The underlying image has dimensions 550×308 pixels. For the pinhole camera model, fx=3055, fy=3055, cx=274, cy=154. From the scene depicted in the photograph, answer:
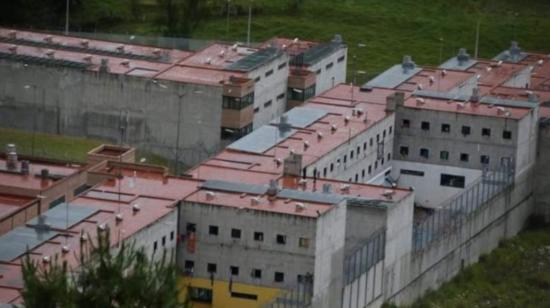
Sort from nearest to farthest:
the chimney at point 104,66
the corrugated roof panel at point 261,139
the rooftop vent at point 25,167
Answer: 1. the rooftop vent at point 25,167
2. the corrugated roof panel at point 261,139
3. the chimney at point 104,66

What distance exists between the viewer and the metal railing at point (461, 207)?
121 m

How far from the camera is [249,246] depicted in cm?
11031

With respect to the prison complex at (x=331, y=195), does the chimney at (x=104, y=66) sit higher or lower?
higher

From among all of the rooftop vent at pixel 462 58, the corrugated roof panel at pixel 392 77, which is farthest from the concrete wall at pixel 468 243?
the rooftop vent at pixel 462 58

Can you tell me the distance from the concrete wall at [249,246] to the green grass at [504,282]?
10207 mm

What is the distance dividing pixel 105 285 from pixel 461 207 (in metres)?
33.1

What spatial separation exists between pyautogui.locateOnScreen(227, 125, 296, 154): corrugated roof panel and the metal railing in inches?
266

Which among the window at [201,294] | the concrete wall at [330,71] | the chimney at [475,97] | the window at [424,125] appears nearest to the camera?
the window at [201,294]

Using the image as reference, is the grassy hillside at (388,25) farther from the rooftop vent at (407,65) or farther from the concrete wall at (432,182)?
the concrete wall at (432,182)

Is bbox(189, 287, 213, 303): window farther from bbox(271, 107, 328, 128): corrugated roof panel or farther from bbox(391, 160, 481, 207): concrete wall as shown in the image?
bbox(391, 160, 481, 207): concrete wall

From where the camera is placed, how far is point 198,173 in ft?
387

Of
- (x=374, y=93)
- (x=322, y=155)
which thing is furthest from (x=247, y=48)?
(x=322, y=155)

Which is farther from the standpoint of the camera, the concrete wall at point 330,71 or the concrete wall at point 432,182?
the concrete wall at point 330,71

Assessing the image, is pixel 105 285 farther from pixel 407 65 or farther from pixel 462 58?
pixel 462 58
